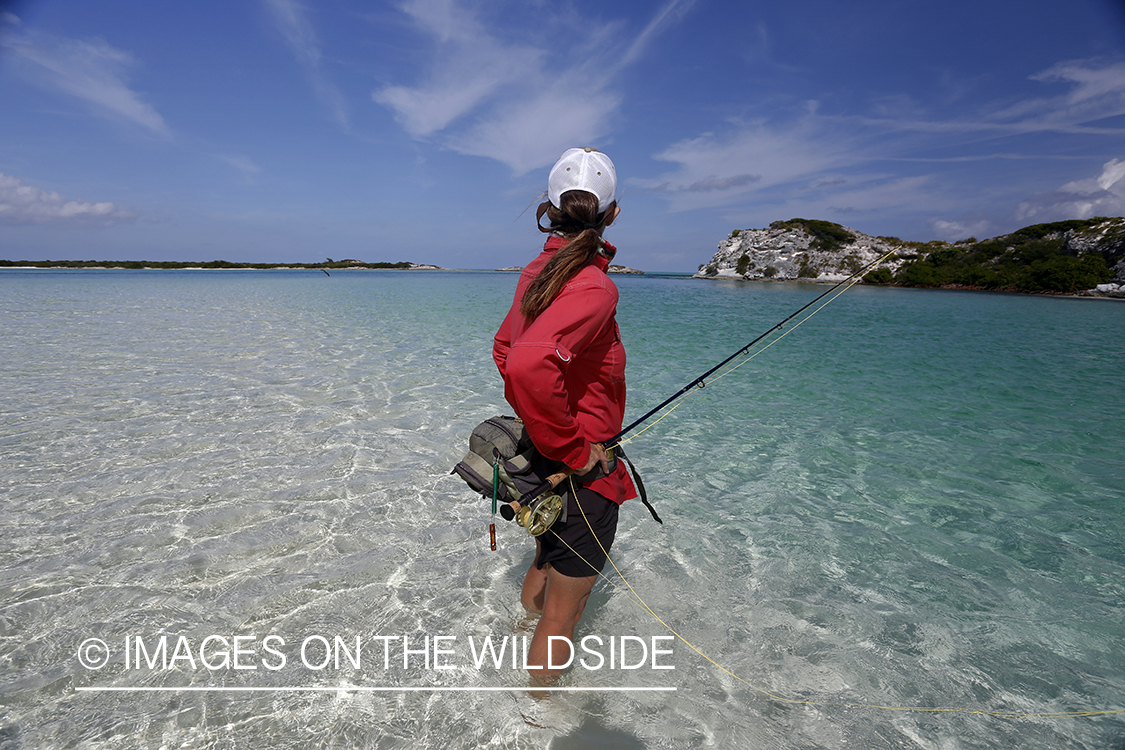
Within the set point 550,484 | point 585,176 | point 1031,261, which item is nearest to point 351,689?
point 550,484

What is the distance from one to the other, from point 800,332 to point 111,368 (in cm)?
2359

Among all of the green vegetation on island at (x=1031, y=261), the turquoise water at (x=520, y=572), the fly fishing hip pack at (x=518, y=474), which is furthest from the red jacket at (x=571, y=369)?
the green vegetation on island at (x=1031, y=261)

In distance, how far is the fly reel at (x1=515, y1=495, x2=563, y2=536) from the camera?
7.26ft

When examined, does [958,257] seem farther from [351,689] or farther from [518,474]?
[351,689]

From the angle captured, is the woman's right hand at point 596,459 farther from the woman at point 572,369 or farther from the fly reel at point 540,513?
the fly reel at point 540,513

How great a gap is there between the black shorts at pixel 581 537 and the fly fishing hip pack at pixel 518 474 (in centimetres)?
6

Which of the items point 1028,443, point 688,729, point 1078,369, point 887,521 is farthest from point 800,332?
point 688,729

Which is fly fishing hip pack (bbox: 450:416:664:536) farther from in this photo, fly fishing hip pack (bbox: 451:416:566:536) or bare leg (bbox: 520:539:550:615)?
bare leg (bbox: 520:539:550:615)

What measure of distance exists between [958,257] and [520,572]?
291ft

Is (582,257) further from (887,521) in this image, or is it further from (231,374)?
(231,374)

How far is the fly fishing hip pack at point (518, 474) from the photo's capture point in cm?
223

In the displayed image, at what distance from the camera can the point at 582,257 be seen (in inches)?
77.9

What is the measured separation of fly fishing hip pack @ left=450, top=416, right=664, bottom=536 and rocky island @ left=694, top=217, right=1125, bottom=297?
132 ft

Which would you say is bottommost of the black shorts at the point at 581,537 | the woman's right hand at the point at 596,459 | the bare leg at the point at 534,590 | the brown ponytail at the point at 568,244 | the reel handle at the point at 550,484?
the bare leg at the point at 534,590
